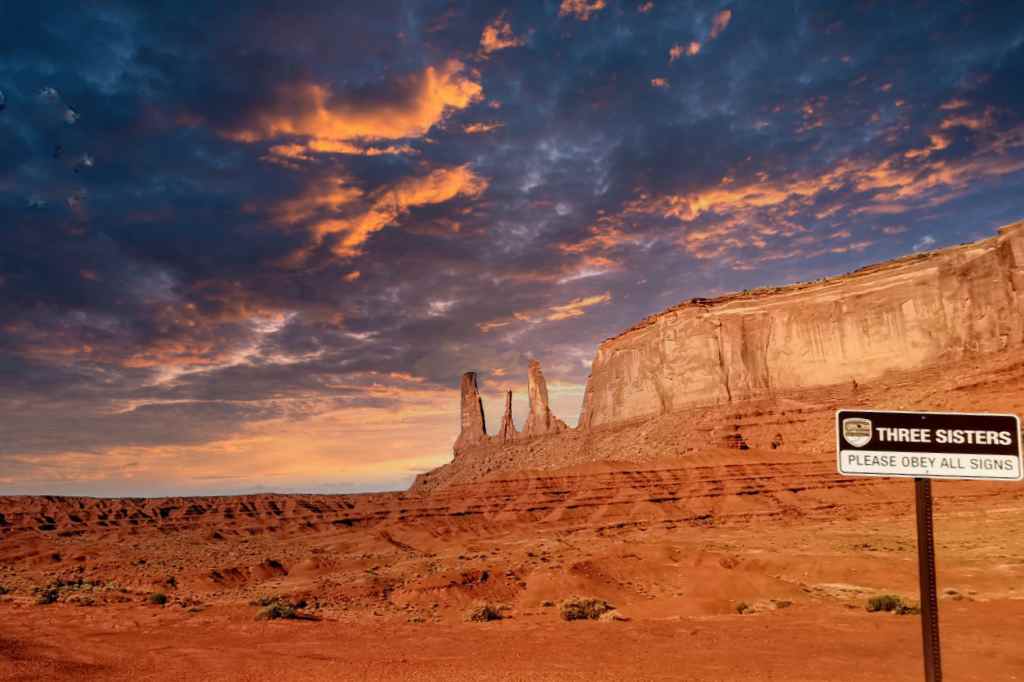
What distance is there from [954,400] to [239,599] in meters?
56.8

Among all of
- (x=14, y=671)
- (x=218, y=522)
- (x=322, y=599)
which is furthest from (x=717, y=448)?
(x=14, y=671)

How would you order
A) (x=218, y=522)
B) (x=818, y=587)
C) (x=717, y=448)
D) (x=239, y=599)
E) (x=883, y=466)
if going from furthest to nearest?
(x=218, y=522) → (x=717, y=448) → (x=239, y=599) → (x=818, y=587) → (x=883, y=466)

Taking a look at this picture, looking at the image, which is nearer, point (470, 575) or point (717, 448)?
point (470, 575)

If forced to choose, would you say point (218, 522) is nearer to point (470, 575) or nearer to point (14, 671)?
point (470, 575)

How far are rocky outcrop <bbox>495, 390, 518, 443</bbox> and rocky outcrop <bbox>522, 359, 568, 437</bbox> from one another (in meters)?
4.45

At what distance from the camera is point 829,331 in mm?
82938

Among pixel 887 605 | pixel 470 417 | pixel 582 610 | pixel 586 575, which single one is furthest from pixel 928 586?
pixel 470 417

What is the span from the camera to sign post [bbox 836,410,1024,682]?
5148 mm

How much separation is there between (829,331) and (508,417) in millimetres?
83007

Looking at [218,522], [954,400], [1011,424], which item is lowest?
[218,522]

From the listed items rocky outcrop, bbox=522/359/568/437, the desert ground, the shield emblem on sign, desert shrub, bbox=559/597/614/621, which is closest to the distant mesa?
the desert ground

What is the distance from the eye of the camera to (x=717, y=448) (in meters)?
72.4

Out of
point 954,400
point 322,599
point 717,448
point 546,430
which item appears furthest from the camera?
point 546,430

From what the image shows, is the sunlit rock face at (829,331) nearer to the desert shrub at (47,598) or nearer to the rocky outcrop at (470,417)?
the rocky outcrop at (470,417)
